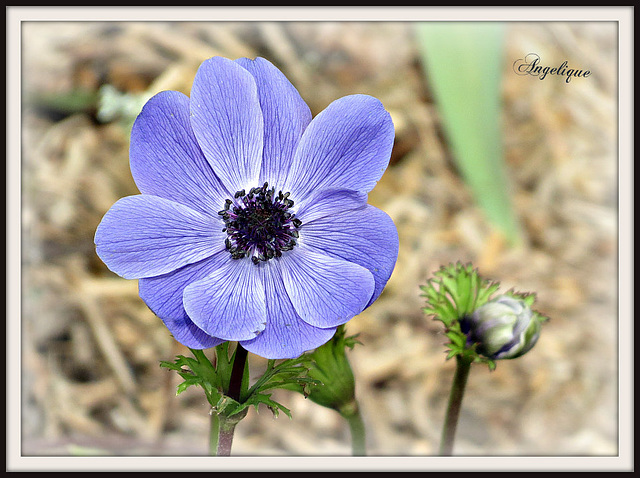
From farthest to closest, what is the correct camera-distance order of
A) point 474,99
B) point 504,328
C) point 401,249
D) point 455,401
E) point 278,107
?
point 401,249 < point 474,99 < point 455,401 < point 504,328 < point 278,107

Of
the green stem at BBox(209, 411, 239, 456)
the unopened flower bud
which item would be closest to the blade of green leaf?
the unopened flower bud

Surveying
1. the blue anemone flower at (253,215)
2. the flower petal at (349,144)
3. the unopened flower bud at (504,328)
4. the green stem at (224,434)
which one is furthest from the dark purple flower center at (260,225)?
the unopened flower bud at (504,328)

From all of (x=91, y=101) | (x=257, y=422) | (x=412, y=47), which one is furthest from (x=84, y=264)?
(x=412, y=47)

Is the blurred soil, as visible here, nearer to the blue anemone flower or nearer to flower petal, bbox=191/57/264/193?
the blue anemone flower

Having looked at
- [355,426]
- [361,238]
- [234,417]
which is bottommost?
[355,426]

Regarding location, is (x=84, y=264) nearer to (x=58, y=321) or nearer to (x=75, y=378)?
(x=58, y=321)

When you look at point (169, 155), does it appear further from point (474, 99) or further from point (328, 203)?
point (474, 99)

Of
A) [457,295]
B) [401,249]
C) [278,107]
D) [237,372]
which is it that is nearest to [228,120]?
[278,107]
